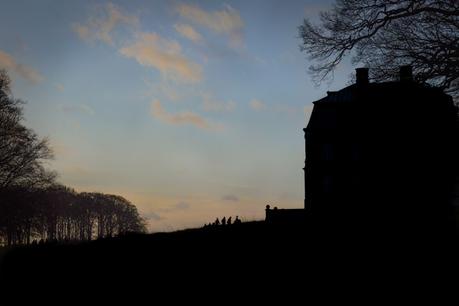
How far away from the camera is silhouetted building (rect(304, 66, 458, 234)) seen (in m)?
11.4

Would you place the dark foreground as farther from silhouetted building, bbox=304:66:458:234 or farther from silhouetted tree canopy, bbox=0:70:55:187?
silhouetted tree canopy, bbox=0:70:55:187

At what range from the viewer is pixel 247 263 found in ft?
34.9

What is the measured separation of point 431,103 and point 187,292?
1923 centimetres

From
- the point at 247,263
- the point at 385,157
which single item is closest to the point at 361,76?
the point at 385,157

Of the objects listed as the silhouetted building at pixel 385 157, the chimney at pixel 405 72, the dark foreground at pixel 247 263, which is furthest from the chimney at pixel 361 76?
the dark foreground at pixel 247 263

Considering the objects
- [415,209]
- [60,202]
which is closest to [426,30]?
[415,209]

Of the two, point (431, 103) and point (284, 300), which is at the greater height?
point (431, 103)

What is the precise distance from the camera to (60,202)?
259 ft

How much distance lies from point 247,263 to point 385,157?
19.3 metres

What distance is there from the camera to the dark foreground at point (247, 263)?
934 cm

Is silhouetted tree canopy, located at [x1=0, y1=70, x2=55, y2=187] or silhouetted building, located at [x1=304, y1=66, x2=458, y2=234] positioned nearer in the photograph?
silhouetted building, located at [x1=304, y1=66, x2=458, y2=234]

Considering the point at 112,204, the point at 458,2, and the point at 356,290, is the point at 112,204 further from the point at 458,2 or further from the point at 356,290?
the point at 356,290

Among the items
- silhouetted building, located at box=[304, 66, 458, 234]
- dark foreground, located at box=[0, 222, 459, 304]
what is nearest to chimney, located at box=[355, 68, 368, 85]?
silhouetted building, located at box=[304, 66, 458, 234]

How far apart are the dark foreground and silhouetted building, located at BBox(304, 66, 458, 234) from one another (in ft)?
2.43
